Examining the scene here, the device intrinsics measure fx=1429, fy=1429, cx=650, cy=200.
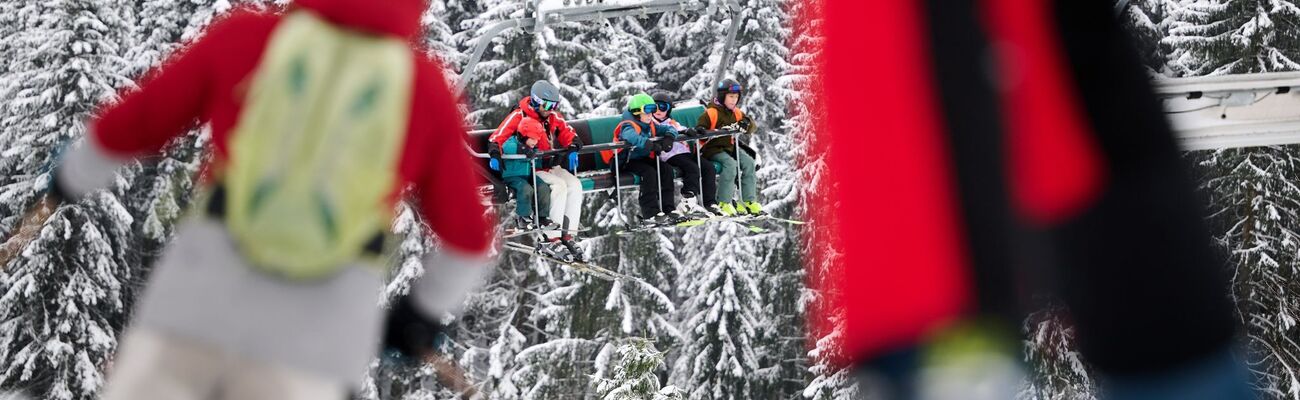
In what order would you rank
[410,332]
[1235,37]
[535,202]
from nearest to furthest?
[410,332] → [535,202] → [1235,37]

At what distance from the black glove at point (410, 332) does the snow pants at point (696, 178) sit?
29.0 ft

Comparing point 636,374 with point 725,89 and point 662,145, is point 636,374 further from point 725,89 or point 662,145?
point 662,145

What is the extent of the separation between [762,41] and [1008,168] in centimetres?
2543

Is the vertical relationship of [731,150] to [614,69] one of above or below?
above

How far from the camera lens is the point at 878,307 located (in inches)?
54.5

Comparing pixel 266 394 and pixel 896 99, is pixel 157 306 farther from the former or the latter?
pixel 896 99

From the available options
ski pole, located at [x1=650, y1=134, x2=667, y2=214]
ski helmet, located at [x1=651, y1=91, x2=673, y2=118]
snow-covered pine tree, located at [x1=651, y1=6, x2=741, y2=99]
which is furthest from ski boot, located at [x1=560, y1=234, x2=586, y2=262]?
snow-covered pine tree, located at [x1=651, y1=6, x2=741, y2=99]

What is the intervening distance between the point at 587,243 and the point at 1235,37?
10766 mm

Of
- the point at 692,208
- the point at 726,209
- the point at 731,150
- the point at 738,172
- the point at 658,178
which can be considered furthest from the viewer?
the point at 731,150

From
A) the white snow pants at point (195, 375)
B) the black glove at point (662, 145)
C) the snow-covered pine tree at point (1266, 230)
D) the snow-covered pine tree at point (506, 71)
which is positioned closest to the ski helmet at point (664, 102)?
the black glove at point (662, 145)

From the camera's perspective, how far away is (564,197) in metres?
11.2

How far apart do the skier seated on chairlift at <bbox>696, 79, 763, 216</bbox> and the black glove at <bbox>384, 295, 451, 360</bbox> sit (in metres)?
8.76

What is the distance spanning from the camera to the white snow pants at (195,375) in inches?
101

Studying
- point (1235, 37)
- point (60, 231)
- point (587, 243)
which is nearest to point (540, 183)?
point (1235, 37)
